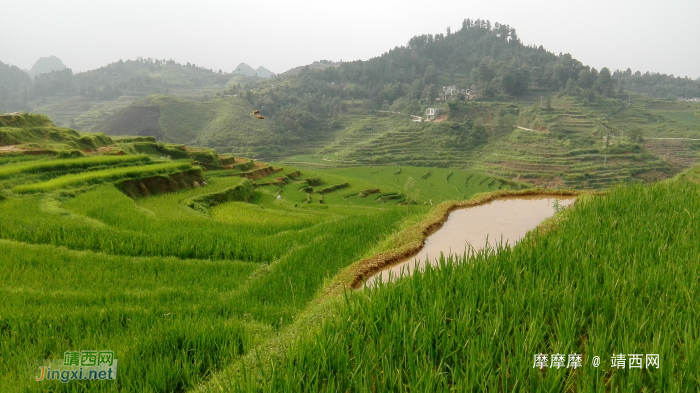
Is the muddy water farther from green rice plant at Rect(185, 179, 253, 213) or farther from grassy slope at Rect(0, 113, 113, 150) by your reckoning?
grassy slope at Rect(0, 113, 113, 150)

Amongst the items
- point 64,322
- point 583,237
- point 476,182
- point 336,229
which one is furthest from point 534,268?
point 476,182

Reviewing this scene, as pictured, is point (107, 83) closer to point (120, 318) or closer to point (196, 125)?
point (196, 125)

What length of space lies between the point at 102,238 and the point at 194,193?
817cm

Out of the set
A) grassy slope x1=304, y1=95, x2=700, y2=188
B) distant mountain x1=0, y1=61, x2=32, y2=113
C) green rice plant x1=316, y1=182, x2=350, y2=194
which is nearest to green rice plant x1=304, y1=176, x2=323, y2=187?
green rice plant x1=316, y1=182, x2=350, y2=194

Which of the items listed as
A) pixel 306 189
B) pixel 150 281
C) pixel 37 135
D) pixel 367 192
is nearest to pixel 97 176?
pixel 150 281

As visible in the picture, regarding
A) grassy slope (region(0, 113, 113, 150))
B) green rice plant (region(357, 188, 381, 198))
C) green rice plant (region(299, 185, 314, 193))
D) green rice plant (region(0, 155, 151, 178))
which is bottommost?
green rice plant (region(357, 188, 381, 198))

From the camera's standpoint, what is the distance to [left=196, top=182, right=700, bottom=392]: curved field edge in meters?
1.82

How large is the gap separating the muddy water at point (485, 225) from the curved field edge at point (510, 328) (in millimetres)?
2007

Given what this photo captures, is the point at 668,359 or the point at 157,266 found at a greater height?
the point at 668,359

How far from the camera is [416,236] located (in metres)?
6.42

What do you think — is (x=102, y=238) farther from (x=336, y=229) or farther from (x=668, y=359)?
(x=668, y=359)

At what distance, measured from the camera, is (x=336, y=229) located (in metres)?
8.24

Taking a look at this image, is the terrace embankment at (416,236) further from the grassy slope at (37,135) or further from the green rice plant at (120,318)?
the grassy slope at (37,135)

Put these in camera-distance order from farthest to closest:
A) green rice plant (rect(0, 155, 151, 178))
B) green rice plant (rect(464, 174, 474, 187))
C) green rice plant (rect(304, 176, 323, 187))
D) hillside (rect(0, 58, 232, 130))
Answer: hillside (rect(0, 58, 232, 130)), green rice plant (rect(464, 174, 474, 187)), green rice plant (rect(304, 176, 323, 187)), green rice plant (rect(0, 155, 151, 178))
